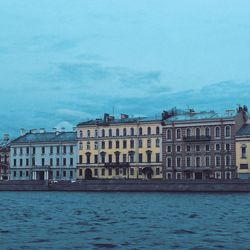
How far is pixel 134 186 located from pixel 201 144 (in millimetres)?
15213

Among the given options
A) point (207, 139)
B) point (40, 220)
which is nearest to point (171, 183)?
point (207, 139)

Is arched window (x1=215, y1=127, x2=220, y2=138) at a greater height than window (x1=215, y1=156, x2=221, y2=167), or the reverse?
arched window (x1=215, y1=127, x2=220, y2=138)

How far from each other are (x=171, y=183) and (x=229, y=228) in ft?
139

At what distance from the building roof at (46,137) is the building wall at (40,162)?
737 millimetres

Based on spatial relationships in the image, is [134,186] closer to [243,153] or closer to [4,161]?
[243,153]

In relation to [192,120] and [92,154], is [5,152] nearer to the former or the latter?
[92,154]

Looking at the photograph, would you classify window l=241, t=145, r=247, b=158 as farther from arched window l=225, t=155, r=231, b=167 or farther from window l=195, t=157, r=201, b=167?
window l=195, t=157, r=201, b=167

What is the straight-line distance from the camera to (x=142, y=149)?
94.0 metres

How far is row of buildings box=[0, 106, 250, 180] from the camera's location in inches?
3452

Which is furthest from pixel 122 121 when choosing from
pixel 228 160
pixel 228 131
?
pixel 228 160

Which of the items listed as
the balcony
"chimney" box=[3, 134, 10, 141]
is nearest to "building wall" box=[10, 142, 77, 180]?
"chimney" box=[3, 134, 10, 141]

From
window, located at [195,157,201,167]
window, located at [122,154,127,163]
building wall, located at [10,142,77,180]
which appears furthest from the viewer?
building wall, located at [10,142,77,180]

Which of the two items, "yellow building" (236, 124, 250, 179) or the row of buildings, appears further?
the row of buildings

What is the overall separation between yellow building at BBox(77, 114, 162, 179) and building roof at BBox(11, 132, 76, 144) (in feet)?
13.2
